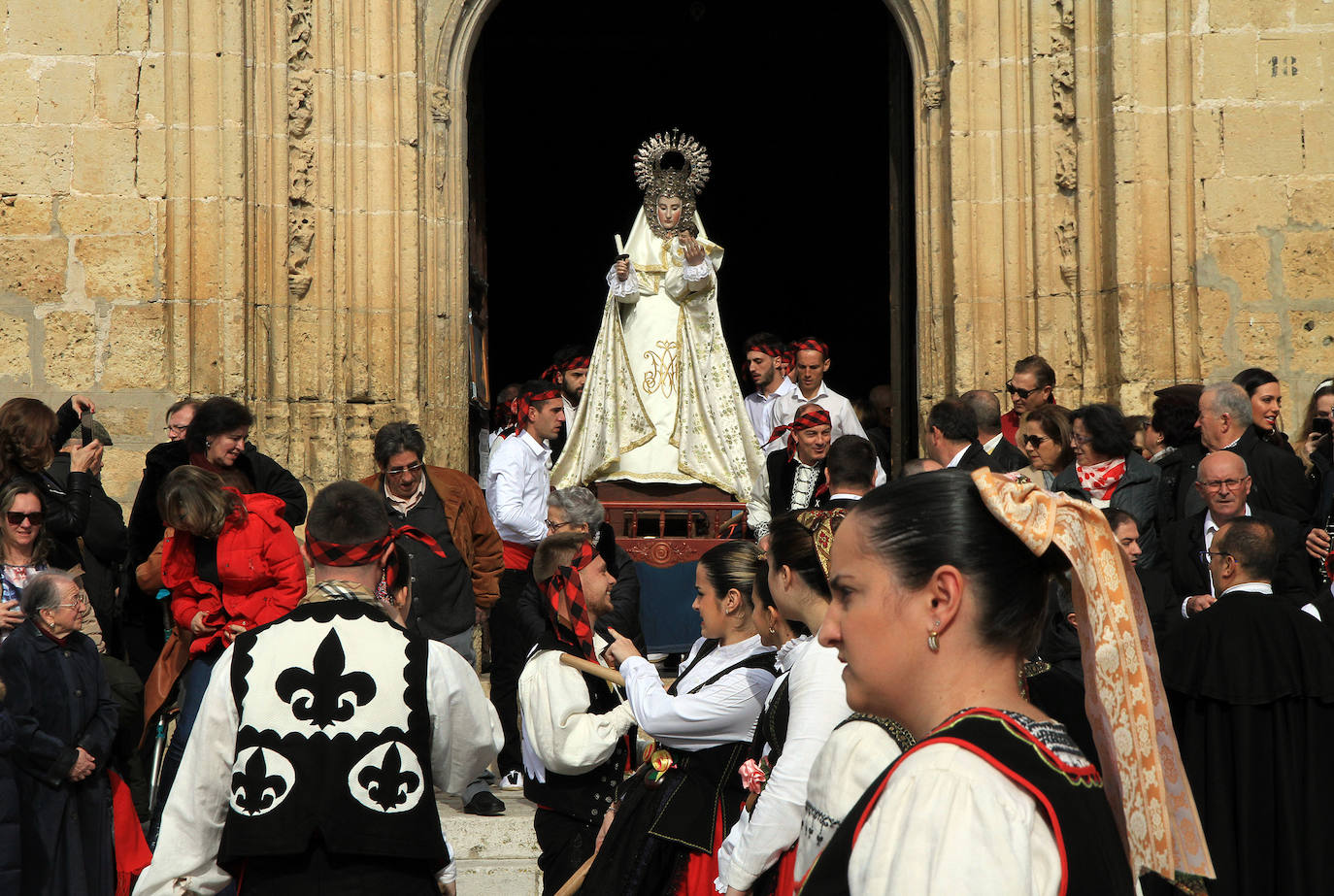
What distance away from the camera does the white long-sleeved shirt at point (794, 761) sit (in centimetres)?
310

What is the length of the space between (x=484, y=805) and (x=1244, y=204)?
5.28 meters

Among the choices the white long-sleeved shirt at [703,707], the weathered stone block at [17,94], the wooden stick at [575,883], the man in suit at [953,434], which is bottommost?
A: the wooden stick at [575,883]

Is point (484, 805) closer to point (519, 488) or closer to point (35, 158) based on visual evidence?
point (519, 488)

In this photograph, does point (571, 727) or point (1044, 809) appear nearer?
point (1044, 809)

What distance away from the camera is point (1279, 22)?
A: 338 inches

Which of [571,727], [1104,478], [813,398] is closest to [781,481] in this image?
[813,398]

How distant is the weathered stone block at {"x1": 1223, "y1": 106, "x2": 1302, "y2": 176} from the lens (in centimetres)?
855

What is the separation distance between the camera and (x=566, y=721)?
444 cm

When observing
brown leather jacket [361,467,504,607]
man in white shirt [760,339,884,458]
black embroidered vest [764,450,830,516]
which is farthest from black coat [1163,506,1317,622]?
brown leather jacket [361,467,504,607]

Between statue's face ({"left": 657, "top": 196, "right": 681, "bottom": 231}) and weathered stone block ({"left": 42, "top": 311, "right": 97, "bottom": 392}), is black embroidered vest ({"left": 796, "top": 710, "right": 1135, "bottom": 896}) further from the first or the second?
weathered stone block ({"left": 42, "top": 311, "right": 97, "bottom": 392})

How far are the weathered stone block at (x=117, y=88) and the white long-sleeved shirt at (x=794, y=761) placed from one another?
22.3 feet

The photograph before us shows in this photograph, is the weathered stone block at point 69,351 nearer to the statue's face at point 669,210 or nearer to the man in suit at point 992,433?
the statue's face at point 669,210

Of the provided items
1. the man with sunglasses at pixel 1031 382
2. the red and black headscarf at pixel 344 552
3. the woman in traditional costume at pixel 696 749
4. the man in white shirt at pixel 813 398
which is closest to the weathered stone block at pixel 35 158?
the man in white shirt at pixel 813 398

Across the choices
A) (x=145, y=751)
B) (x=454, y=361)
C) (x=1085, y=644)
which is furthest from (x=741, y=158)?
(x=1085, y=644)
